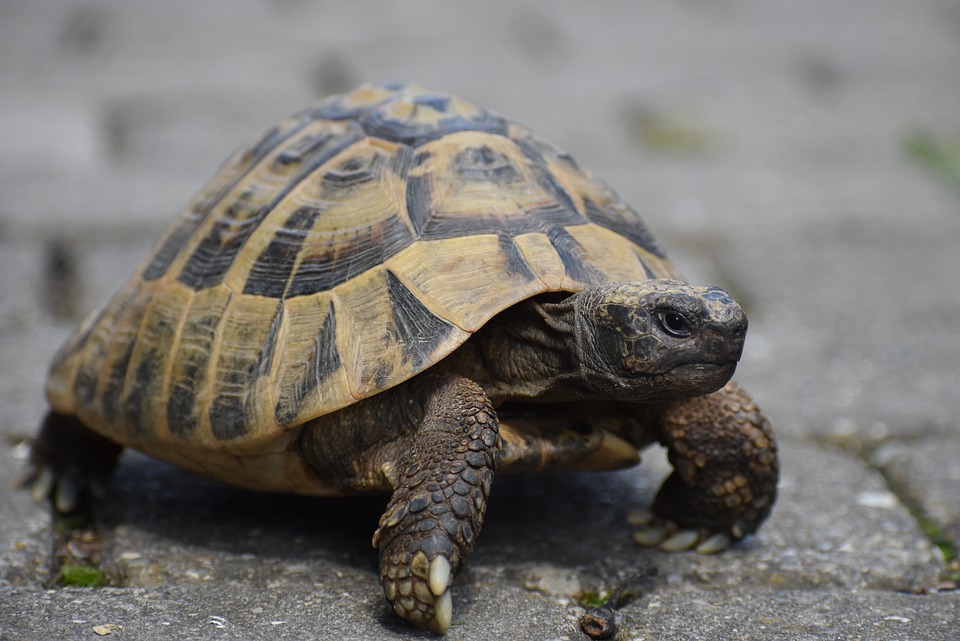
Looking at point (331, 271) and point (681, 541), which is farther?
point (681, 541)

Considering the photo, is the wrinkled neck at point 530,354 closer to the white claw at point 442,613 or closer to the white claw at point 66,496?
the white claw at point 442,613

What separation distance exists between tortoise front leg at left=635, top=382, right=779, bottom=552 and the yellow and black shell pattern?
0.37 meters

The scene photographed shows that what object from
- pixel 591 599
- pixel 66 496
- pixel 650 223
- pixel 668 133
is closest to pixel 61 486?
pixel 66 496

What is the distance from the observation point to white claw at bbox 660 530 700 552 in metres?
2.65

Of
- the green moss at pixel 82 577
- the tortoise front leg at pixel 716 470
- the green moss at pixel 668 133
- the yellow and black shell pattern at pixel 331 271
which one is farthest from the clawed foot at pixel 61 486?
the green moss at pixel 668 133

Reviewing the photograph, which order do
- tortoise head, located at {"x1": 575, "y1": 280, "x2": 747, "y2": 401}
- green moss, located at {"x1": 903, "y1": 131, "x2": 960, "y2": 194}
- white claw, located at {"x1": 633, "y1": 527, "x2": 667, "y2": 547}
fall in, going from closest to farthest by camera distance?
tortoise head, located at {"x1": 575, "y1": 280, "x2": 747, "y2": 401} < white claw, located at {"x1": 633, "y1": 527, "x2": 667, "y2": 547} < green moss, located at {"x1": 903, "y1": 131, "x2": 960, "y2": 194}

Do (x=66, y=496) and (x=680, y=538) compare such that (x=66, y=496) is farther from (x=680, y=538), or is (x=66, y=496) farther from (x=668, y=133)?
(x=668, y=133)

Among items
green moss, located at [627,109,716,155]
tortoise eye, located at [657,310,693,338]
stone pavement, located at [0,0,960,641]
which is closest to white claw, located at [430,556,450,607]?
stone pavement, located at [0,0,960,641]

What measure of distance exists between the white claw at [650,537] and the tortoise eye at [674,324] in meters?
0.66

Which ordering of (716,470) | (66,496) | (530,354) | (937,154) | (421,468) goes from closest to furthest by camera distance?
1. (421,468)
2. (530,354)
3. (716,470)
4. (66,496)
5. (937,154)

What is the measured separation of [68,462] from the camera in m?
2.88

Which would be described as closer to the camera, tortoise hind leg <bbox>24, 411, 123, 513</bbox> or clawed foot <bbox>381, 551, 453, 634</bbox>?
clawed foot <bbox>381, 551, 453, 634</bbox>

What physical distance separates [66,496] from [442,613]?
123 centimetres

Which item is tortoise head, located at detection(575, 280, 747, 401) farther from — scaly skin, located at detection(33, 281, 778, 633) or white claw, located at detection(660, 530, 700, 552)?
white claw, located at detection(660, 530, 700, 552)
